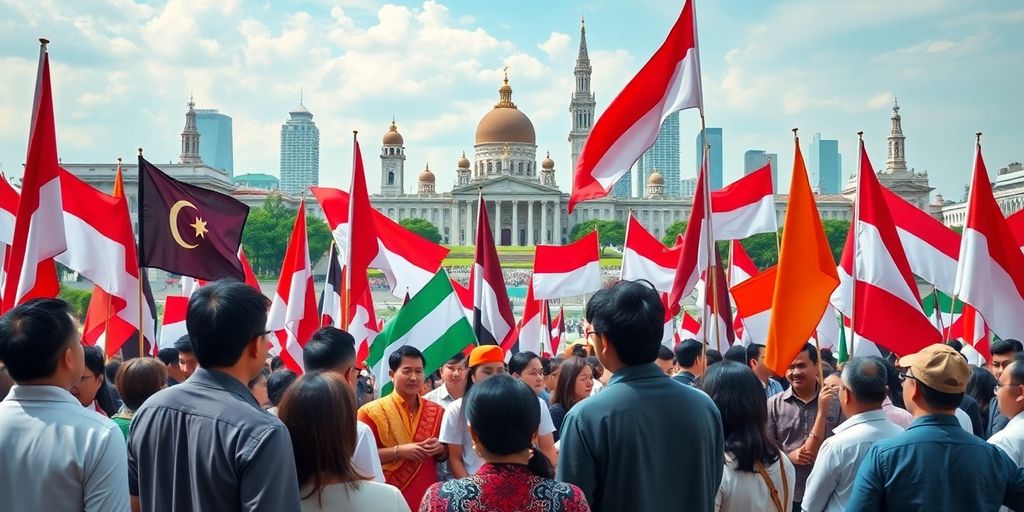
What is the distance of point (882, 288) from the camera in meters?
7.64

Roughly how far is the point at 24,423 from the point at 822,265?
16.3ft

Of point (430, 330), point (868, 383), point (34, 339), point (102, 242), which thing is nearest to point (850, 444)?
point (868, 383)

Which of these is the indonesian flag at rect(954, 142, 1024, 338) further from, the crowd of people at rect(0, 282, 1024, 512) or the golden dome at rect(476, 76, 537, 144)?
the golden dome at rect(476, 76, 537, 144)

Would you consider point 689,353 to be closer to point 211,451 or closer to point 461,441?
point 461,441

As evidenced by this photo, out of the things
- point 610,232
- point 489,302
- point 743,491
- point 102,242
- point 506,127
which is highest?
point 506,127

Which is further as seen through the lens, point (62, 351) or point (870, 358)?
point (870, 358)

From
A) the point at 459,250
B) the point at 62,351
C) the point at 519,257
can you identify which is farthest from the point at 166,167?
the point at 62,351

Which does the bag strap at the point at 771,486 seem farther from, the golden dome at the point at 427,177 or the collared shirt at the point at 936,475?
the golden dome at the point at 427,177

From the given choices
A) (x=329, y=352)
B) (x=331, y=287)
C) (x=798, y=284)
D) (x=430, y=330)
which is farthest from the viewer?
(x=331, y=287)

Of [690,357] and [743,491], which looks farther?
[690,357]

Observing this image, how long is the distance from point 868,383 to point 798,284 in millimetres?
2143

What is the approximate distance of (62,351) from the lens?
10.8ft

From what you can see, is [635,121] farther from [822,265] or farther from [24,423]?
[24,423]

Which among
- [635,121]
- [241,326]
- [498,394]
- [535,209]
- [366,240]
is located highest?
[535,209]
